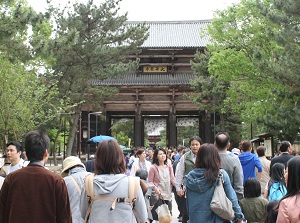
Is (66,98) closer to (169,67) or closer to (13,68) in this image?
(13,68)

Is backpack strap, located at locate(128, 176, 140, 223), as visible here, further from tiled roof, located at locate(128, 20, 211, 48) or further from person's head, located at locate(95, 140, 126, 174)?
tiled roof, located at locate(128, 20, 211, 48)

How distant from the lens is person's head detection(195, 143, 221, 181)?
501 centimetres

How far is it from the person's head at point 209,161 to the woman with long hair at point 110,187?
906 mm

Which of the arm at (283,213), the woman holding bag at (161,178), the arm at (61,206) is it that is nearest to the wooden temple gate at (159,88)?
the woman holding bag at (161,178)

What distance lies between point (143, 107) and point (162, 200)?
104 feet

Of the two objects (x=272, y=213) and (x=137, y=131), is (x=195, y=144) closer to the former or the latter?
(x=272, y=213)

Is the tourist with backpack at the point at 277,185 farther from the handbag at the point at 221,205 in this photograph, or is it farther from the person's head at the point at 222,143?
the handbag at the point at 221,205

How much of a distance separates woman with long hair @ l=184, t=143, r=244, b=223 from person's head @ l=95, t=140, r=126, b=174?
1011 millimetres

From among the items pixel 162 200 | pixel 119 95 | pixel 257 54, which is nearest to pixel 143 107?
pixel 119 95

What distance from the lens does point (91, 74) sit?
27.0 meters

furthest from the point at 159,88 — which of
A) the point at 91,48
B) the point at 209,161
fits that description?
the point at 209,161

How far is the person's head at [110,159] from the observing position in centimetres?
435

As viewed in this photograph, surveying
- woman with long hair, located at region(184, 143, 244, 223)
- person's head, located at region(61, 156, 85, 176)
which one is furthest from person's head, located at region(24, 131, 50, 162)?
woman with long hair, located at region(184, 143, 244, 223)

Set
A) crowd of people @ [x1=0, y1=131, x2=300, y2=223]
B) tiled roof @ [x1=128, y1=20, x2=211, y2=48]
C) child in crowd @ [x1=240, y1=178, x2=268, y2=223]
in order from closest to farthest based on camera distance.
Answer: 1. crowd of people @ [x1=0, y1=131, x2=300, y2=223]
2. child in crowd @ [x1=240, y1=178, x2=268, y2=223]
3. tiled roof @ [x1=128, y1=20, x2=211, y2=48]
